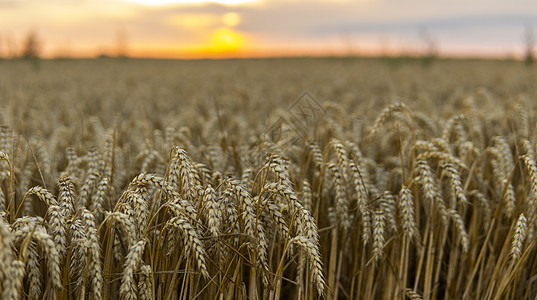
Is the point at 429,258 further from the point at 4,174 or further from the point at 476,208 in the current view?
the point at 4,174

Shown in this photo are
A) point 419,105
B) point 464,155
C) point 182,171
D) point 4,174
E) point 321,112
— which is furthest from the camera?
point 419,105

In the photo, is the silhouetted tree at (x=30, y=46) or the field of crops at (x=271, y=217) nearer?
the field of crops at (x=271, y=217)

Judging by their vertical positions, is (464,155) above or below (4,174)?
above

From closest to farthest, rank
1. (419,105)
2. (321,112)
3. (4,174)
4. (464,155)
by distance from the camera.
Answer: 1. (4,174)
2. (464,155)
3. (321,112)
4. (419,105)

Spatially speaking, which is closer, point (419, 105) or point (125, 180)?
point (125, 180)

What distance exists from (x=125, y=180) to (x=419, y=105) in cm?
387

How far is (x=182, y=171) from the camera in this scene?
5.17 ft

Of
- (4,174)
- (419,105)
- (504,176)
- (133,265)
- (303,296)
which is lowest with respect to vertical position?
(303,296)

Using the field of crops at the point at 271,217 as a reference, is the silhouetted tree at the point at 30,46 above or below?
above

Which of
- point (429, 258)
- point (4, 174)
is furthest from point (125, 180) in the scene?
point (429, 258)

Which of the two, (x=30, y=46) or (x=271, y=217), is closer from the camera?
(x=271, y=217)

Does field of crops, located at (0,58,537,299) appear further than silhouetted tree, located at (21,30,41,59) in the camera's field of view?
No

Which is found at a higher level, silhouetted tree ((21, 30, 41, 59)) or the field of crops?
silhouetted tree ((21, 30, 41, 59))

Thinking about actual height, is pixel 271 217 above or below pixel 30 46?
below
